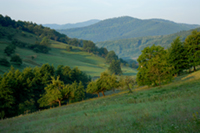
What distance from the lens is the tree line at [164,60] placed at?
129 ft

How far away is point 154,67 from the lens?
129ft

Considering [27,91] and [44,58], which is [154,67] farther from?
[44,58]

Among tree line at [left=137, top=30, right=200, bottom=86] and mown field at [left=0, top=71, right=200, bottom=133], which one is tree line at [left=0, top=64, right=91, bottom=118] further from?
mown field at [left=0, top=71, right=200, bottom=133]

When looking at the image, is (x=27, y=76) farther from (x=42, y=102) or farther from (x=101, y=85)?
(x=101, y=85)

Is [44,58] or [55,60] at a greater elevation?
[44,58]

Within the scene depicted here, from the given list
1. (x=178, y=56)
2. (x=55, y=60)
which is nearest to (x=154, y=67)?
(x=178, y=56)

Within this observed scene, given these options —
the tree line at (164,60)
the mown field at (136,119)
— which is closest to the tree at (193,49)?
the tree line at (164,60)

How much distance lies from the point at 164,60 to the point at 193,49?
13.1 metres

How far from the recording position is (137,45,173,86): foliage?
1542 inches

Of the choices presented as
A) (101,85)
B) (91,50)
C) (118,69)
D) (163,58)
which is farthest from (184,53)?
(91,50)

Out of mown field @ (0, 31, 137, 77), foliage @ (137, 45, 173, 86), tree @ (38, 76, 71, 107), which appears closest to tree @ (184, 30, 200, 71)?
foliage @ (137, 45, 173, 86)

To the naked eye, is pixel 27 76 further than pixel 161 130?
Yes

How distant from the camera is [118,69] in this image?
13888 centimetres

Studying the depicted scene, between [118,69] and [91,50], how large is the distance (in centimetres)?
6815
